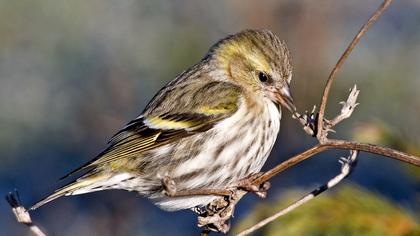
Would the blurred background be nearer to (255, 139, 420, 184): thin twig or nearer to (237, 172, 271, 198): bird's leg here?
(237, 172, 271, 198): bird's leg

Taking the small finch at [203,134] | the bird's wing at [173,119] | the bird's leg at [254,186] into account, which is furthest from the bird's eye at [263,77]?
the bird's leg at [254,186]

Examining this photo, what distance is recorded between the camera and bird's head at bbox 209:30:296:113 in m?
3.43

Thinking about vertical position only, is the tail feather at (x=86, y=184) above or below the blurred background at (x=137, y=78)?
above

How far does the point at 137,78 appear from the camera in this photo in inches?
298

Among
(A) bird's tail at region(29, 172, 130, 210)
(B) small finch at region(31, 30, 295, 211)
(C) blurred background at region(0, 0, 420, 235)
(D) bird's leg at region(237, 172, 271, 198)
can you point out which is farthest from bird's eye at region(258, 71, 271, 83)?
(C) blurred background at region(0, 0, 420, 235)

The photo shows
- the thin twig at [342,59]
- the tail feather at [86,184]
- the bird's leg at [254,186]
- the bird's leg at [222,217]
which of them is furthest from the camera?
the tail feather at [86,184]

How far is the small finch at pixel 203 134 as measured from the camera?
→ 3.30m

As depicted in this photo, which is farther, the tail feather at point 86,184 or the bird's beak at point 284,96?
the bird's beak at point 284,96

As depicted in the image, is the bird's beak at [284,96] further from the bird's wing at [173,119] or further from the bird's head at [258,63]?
the bird's wing at [173,119]

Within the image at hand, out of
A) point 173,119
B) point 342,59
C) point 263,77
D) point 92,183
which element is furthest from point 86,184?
point 342,59

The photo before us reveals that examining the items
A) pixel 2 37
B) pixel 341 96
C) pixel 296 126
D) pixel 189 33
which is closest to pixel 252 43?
pixel 296 126

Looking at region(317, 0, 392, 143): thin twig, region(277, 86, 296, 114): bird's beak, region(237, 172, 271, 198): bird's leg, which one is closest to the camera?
region(317, 0, 392, 143): thin twig

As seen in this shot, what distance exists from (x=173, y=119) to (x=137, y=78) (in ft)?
13.8

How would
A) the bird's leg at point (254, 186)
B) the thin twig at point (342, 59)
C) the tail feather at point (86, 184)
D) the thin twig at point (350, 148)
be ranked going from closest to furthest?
1. the thin twig at point (350, 148)
2. the thin twig at point (342, 59)
3. the bird's leg at point (254, 186)
4. the tail feather at point (86, 184)
